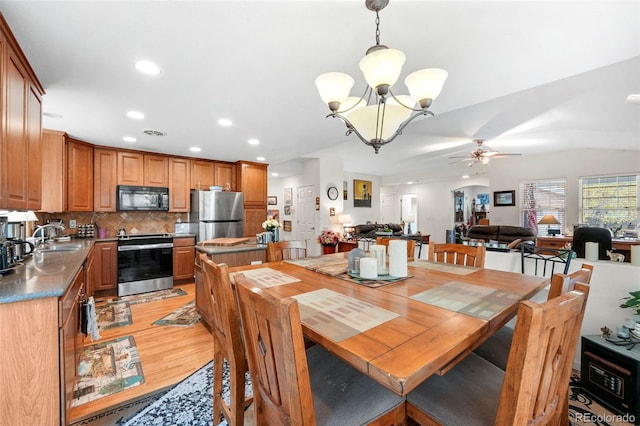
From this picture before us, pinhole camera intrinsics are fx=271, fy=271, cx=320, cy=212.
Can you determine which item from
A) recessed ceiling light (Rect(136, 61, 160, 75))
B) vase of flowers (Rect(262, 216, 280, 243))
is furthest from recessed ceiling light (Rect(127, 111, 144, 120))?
vase of flowers (Rect(262, 216, 280, 243))

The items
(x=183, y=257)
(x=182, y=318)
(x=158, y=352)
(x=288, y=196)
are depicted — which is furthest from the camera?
(x=288, y=196)

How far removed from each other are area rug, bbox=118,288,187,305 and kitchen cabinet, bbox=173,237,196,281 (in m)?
0.28

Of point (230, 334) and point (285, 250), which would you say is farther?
point (285, 250)

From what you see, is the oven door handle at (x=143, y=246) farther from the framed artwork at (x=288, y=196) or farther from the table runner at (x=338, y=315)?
the framed artwork at (x=288, y=196)

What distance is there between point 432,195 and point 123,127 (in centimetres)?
856

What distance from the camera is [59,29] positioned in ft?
5.20

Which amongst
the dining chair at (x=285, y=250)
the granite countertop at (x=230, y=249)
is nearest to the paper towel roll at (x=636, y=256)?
the dining chair at (x=285, y=250)

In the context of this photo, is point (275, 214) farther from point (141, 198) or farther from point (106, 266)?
point (106, 266)

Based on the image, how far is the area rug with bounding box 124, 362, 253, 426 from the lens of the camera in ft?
5.48

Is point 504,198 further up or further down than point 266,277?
further up

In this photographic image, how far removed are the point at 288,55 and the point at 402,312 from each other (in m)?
1.76

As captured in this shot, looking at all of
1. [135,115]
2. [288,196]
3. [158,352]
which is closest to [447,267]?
[158,352]

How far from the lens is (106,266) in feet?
13.3

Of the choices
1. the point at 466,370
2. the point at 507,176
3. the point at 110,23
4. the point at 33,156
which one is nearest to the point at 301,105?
the point at 110,23
